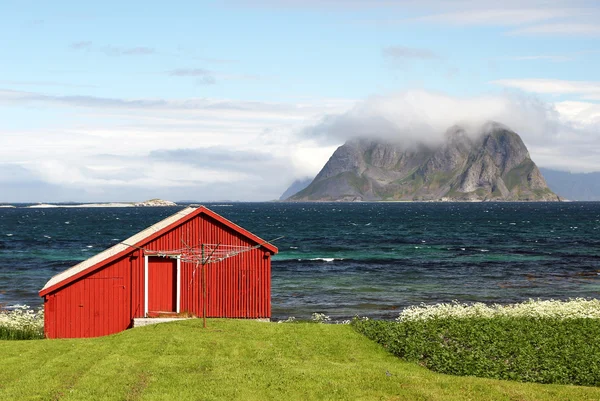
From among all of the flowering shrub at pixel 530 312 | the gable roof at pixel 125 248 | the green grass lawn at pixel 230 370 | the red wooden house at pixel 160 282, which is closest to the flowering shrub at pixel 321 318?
the flowering shrub at pixel 530 312

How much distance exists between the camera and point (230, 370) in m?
21.1

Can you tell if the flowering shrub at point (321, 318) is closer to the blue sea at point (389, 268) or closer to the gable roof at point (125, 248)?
the blue sea at point (389, 268)

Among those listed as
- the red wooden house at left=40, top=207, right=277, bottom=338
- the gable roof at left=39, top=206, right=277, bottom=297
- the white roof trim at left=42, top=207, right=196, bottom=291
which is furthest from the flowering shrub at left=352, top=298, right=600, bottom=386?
the white roof trim at left=42, top=207, right=196, bottom=291

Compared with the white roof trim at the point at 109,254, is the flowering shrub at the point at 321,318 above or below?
below

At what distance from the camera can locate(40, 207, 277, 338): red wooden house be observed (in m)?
29.8

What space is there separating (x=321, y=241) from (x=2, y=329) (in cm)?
7641

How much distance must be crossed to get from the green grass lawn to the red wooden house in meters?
3.15

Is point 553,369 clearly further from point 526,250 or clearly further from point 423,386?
point 526,250

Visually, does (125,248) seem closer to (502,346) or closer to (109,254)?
(109,254)

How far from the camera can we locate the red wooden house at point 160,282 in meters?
29.8

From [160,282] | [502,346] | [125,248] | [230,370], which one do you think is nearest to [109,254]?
[125,248]

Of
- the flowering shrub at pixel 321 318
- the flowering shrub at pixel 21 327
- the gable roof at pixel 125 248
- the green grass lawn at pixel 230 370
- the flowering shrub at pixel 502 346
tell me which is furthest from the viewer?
the flowering shrub at pixel 321 318

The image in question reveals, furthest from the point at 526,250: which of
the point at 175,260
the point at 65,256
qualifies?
Result: the point at 175,260

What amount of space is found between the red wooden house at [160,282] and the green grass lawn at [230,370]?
3.15 m
